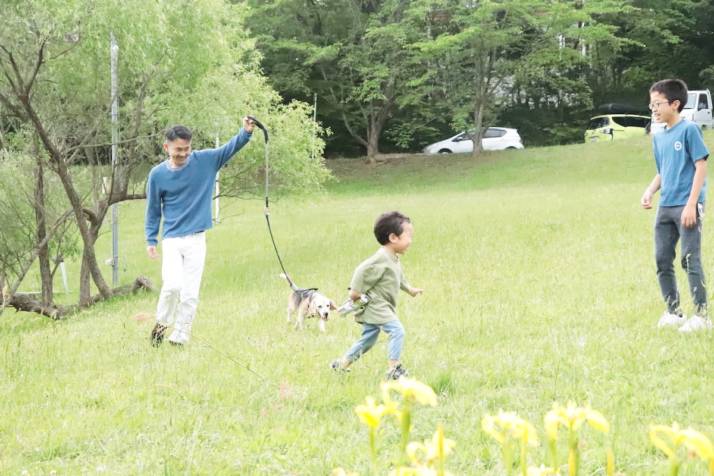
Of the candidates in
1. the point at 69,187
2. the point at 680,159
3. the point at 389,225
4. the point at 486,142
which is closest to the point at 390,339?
the point at 389,225

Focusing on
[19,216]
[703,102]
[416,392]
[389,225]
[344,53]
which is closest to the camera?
[416,392]

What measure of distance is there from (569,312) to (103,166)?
10052mm

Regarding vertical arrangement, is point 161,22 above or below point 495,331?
above

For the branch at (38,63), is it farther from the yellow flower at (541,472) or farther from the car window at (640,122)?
the car window at (640,122)

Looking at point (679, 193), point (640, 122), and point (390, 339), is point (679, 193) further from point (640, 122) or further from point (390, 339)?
point (640, 122)

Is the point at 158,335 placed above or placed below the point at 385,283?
below

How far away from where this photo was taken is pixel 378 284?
5359 mm

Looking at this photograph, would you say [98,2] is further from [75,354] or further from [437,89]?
[437,89]

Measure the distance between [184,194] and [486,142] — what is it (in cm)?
2860

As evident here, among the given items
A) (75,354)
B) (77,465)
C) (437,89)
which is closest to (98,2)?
(75,354)

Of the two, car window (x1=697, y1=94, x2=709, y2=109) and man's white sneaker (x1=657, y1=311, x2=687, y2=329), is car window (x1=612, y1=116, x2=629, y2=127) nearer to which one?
car window (x1=697, y1=94, x2=709, y2=109)

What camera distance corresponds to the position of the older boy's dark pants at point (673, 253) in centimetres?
609

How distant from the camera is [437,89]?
31.3 m

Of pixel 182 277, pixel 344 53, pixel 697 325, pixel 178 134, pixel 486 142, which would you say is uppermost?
pixel 344 53
